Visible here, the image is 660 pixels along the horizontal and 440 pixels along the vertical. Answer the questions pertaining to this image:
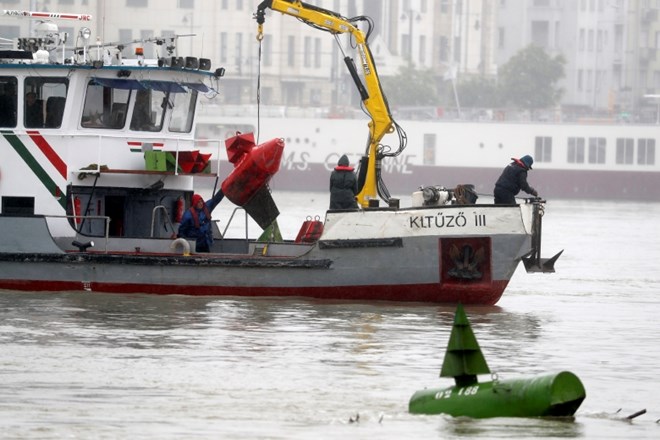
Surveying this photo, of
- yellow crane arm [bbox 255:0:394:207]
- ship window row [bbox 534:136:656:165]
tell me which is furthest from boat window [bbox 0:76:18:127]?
ship window row [bbox 534:136:656:165]

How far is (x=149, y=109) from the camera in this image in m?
23.6

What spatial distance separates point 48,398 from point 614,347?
7.67m

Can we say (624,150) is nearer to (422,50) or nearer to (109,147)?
(422,50)

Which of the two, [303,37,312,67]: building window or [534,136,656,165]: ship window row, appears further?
[303,37,312,67]: building window

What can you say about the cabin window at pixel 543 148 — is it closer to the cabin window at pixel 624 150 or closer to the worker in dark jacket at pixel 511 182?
the cabin window at pixel 624 150

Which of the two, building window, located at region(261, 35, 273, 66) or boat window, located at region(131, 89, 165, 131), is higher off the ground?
building window, located at region(261, 35, 273, 66)

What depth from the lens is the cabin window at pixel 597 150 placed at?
100375 millimetres

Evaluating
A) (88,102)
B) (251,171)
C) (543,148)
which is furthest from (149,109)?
(543,148)

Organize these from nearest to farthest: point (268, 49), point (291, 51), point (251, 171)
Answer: point (251, 171) < point (268, 49) < point (291, 51)

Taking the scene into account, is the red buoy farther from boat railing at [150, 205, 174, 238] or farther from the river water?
the river water

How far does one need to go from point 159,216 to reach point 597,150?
260 ft

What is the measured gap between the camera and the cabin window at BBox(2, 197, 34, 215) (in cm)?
2312

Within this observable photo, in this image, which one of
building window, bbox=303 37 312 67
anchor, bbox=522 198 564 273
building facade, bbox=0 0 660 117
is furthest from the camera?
building window, bbox=303 37 312 67

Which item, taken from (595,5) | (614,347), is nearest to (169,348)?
(614,347)
